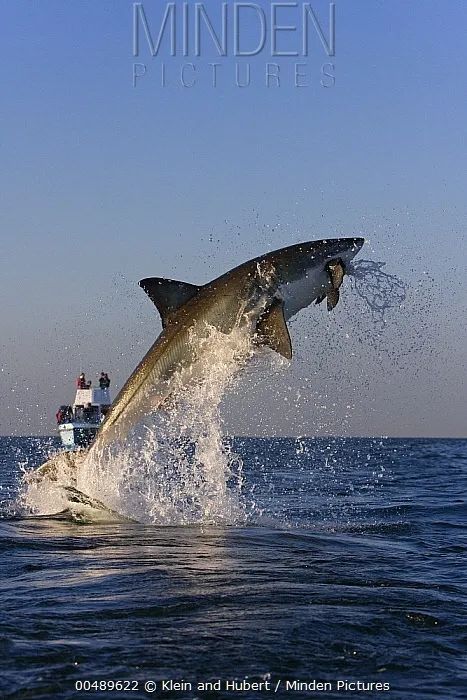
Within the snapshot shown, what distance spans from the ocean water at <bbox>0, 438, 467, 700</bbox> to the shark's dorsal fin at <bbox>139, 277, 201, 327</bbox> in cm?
299

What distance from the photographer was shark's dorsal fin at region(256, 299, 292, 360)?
11.3 meters

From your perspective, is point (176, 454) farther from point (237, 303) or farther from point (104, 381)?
point (104, 381)

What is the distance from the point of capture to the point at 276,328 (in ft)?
37.1

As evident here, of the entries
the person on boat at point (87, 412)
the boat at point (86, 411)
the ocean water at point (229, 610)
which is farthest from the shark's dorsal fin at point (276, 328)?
the person on boat at point (87, 412)

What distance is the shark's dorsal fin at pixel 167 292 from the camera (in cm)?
1177

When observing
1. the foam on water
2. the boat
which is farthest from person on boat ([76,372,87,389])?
the foam on water

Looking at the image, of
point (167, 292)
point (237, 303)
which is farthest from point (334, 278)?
point (167, 292)

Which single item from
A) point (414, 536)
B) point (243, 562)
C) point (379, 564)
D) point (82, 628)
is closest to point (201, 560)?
point (243, 562)

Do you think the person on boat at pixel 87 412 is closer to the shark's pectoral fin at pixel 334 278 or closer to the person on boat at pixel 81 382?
the person on boat at pixel 81 382

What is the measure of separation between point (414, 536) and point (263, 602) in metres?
5.77

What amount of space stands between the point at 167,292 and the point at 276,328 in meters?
1.56

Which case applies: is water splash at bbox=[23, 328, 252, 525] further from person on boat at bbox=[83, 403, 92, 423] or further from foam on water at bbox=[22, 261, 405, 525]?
person on boat at bbox=[83, 403, 92, 423]

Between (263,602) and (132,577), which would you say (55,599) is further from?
(263,602)

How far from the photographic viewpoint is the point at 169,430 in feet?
45.0
